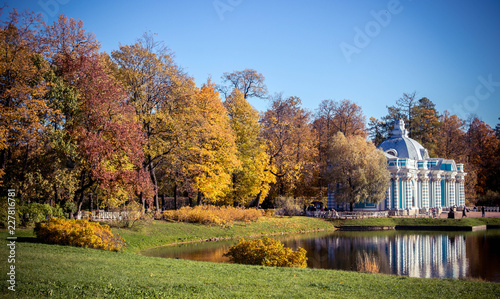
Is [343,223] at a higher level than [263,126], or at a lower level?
lower

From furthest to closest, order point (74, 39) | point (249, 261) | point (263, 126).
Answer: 1. point (263, 126)
2. point (74, 39)
3. point (249, 261)

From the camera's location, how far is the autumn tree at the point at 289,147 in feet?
157

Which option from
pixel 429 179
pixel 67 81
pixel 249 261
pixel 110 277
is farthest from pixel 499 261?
pixel 429 179

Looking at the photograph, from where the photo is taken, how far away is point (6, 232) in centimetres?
2189

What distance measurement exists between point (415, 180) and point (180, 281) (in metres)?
52.0

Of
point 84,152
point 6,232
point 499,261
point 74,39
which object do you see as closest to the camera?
point 6,232

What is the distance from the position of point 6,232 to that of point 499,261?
26579 millimetres

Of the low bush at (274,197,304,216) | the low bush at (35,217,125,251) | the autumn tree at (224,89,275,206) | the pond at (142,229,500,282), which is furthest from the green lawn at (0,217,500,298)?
the low bush at (274,197,304,216)

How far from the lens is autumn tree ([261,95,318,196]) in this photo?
47812 millimetres

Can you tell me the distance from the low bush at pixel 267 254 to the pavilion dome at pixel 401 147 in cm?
4195

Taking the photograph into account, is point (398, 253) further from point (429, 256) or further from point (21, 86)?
point (21, 86)

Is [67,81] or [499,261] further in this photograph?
[67,81]

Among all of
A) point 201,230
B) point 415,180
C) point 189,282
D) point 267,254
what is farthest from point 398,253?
point 415,180

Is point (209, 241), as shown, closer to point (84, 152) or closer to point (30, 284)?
point (84, 152)
